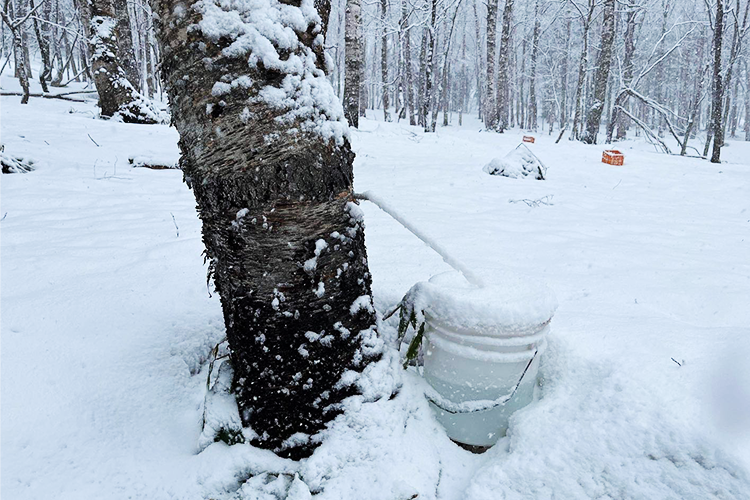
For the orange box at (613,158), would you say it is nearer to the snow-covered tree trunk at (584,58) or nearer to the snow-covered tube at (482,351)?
the snow-covered tree trunk at (584,58)

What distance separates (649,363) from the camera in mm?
1570

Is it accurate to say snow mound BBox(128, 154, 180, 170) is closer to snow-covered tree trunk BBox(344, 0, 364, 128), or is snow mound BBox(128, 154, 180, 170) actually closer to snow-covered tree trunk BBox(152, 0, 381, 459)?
snow-covered tree trunk BBox(152, 0, 381, 459)

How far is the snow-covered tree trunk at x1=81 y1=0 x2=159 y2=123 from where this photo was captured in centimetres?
759

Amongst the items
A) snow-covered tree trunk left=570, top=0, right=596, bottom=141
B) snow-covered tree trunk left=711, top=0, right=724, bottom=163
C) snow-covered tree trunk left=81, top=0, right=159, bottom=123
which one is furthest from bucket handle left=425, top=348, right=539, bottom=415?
snow-covered tree trunk left=570, top=0, right=596, bottom=141

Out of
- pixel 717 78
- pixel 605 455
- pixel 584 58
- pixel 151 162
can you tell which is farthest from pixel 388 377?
pixel 584 58

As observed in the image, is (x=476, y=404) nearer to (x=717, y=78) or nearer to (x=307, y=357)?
(x=307, y=357)

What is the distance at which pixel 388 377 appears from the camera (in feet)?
4.76

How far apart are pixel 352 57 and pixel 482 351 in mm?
9177

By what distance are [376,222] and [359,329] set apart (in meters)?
2.15

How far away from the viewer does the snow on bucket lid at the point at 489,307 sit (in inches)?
55.3

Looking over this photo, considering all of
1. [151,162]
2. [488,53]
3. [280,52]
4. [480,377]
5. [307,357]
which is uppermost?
[488,53]

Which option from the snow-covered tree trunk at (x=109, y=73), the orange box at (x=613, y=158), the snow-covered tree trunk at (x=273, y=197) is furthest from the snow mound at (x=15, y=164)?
the orange box at (x=613, y=158)

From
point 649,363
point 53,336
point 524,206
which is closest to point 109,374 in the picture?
point 53,336

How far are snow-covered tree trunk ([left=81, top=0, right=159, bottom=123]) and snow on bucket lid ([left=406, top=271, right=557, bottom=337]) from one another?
8.30 m
